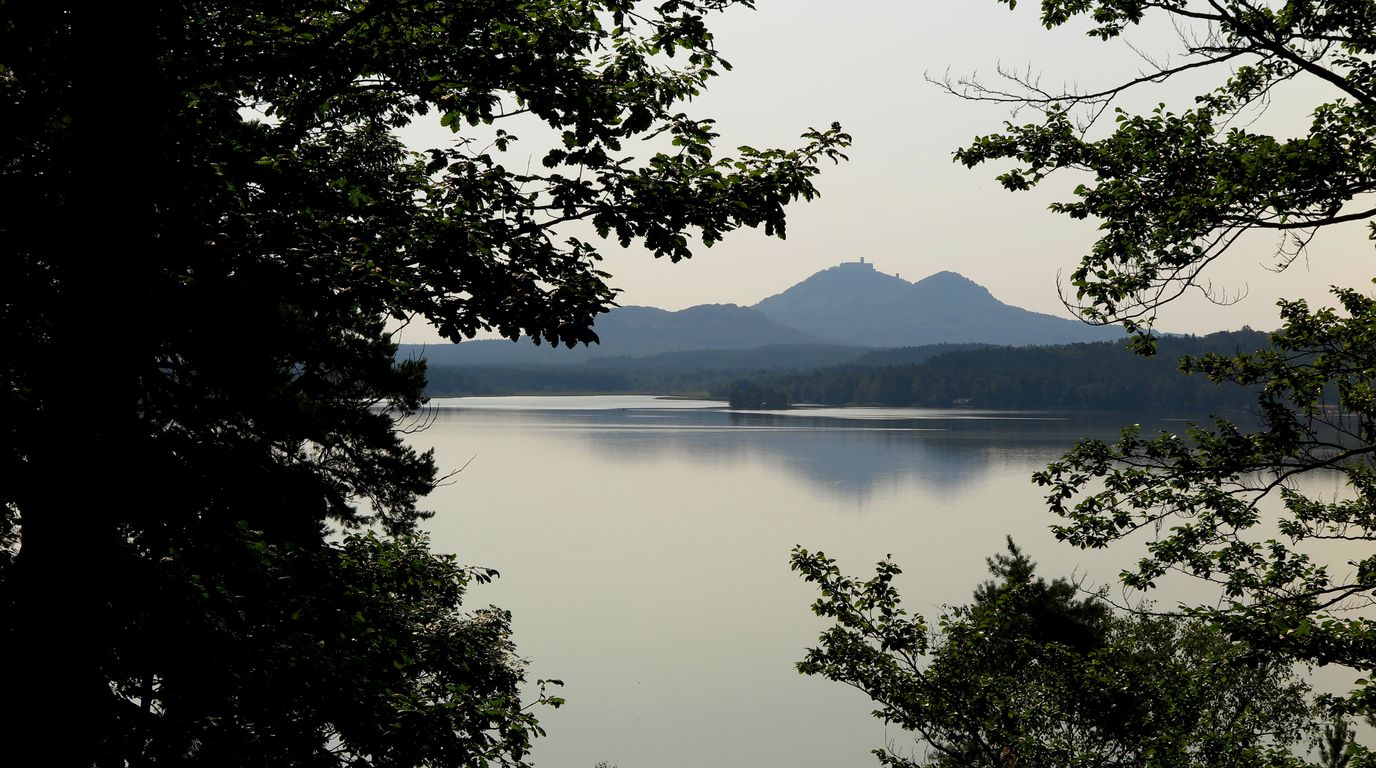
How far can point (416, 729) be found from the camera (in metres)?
6.60

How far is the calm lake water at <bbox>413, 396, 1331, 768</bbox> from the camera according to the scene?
34.1 m

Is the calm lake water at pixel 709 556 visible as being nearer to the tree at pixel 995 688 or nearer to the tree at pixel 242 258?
the tree at pixel 995 688

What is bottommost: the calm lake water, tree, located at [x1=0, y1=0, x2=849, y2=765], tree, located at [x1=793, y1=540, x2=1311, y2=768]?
the calm lake water

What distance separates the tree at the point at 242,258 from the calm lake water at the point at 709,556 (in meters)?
16.6

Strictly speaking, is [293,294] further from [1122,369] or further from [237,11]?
[1122,369]

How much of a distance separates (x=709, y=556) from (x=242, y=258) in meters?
53.2

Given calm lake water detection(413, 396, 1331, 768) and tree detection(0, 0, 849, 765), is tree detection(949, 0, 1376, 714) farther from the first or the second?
calm lake water detection(413, 396, 1331, 768)

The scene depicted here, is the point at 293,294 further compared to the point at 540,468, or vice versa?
the point at 540,468

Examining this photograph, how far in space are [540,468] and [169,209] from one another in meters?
89.9

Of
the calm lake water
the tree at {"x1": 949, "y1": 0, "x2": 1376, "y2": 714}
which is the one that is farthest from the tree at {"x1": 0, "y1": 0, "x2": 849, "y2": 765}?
the calm lake water

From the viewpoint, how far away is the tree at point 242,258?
4.93 meters

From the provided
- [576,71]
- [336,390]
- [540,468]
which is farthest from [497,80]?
[540,468]

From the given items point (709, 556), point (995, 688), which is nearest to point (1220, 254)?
point (995, 688)

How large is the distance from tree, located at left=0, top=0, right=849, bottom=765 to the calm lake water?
1665 centimetres
